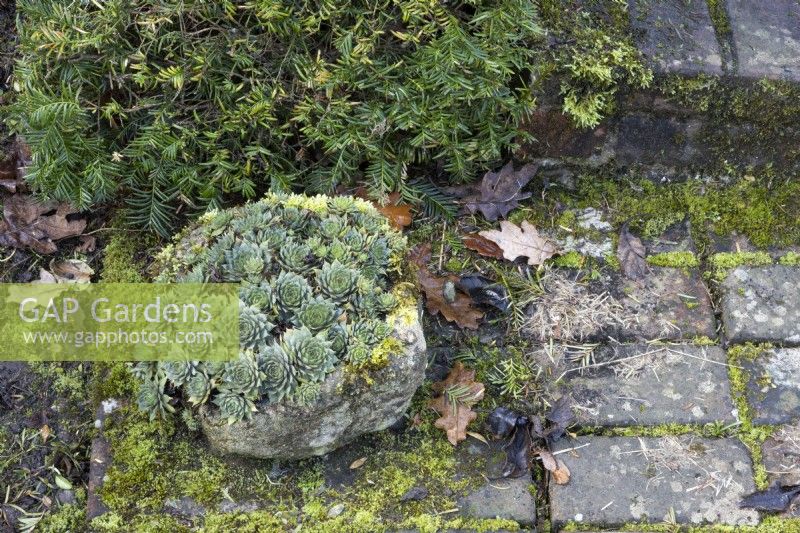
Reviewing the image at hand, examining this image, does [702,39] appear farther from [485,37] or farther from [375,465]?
[375,465]

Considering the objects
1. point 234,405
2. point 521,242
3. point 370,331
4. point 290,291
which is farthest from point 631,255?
point 234,405

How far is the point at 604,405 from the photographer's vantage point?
2.97 m

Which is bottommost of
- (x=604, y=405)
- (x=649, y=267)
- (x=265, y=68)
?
(x=604, y=405)

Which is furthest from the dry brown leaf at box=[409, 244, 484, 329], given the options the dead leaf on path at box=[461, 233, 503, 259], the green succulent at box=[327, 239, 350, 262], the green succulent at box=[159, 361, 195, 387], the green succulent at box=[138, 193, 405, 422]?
the green succulent at box=[159, 361, 195, 387]

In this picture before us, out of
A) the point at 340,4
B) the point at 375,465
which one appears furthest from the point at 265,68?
the point at 375,465

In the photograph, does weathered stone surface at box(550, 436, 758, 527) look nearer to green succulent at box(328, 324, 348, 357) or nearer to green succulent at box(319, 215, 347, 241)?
green succulent at box(328, 324, 348, 357)

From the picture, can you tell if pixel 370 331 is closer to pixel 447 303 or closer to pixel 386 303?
pixel 386 303

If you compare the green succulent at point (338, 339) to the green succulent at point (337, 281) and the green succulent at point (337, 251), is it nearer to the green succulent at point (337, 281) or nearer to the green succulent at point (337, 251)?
the green succulent at point (337, 281)

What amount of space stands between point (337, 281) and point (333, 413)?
0.46m

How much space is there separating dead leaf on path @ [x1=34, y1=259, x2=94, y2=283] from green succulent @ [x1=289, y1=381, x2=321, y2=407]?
4.59 feet

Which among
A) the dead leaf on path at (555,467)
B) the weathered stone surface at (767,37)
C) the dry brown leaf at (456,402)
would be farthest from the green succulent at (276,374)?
the weathered stone surface at (767,37)

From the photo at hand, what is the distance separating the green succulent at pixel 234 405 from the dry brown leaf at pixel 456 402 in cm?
77

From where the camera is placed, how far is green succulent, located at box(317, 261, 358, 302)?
2.58m

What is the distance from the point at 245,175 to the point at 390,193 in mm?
651
